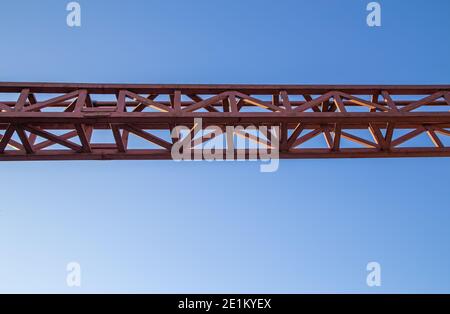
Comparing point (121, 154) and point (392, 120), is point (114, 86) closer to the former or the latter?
point (121, 154)

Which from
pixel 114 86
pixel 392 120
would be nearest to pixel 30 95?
pixel 114 86

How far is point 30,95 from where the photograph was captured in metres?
5.40

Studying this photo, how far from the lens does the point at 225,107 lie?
5.63 m

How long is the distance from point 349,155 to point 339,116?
82 cm

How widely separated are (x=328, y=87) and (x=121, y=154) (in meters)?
3.10

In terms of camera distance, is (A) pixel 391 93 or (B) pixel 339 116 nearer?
(B) pixel 339 116

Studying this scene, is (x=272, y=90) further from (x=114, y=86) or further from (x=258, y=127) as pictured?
(x=114, y=86)

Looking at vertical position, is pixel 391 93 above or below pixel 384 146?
above

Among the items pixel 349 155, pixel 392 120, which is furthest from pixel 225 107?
pixel 392 120
